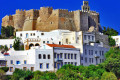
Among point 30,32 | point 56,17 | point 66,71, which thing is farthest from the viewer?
point 56,17

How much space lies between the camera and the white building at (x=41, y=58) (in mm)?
53750

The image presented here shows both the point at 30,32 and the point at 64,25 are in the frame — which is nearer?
the point at 30,32

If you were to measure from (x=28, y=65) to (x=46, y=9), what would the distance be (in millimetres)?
24547

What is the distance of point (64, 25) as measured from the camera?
74000mm

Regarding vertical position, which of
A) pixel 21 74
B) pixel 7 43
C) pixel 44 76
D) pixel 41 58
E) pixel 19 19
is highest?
pixel 19 19

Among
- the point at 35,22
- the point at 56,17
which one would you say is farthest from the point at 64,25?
the point at 35,22

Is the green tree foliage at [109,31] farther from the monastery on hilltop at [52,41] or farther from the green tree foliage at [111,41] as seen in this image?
the green tree foliage at [111,41]

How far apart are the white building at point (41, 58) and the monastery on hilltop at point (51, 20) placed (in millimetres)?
16338

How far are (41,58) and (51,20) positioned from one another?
21111 mm

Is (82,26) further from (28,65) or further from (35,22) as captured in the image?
(28,65)

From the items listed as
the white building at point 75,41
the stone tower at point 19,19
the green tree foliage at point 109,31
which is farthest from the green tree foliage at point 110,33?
the stone tower at point 19,19

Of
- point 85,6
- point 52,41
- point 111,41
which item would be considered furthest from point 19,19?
point 85,6

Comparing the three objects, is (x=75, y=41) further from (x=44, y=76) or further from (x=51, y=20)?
(x=44, y=76)

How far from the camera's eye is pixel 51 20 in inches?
2923
